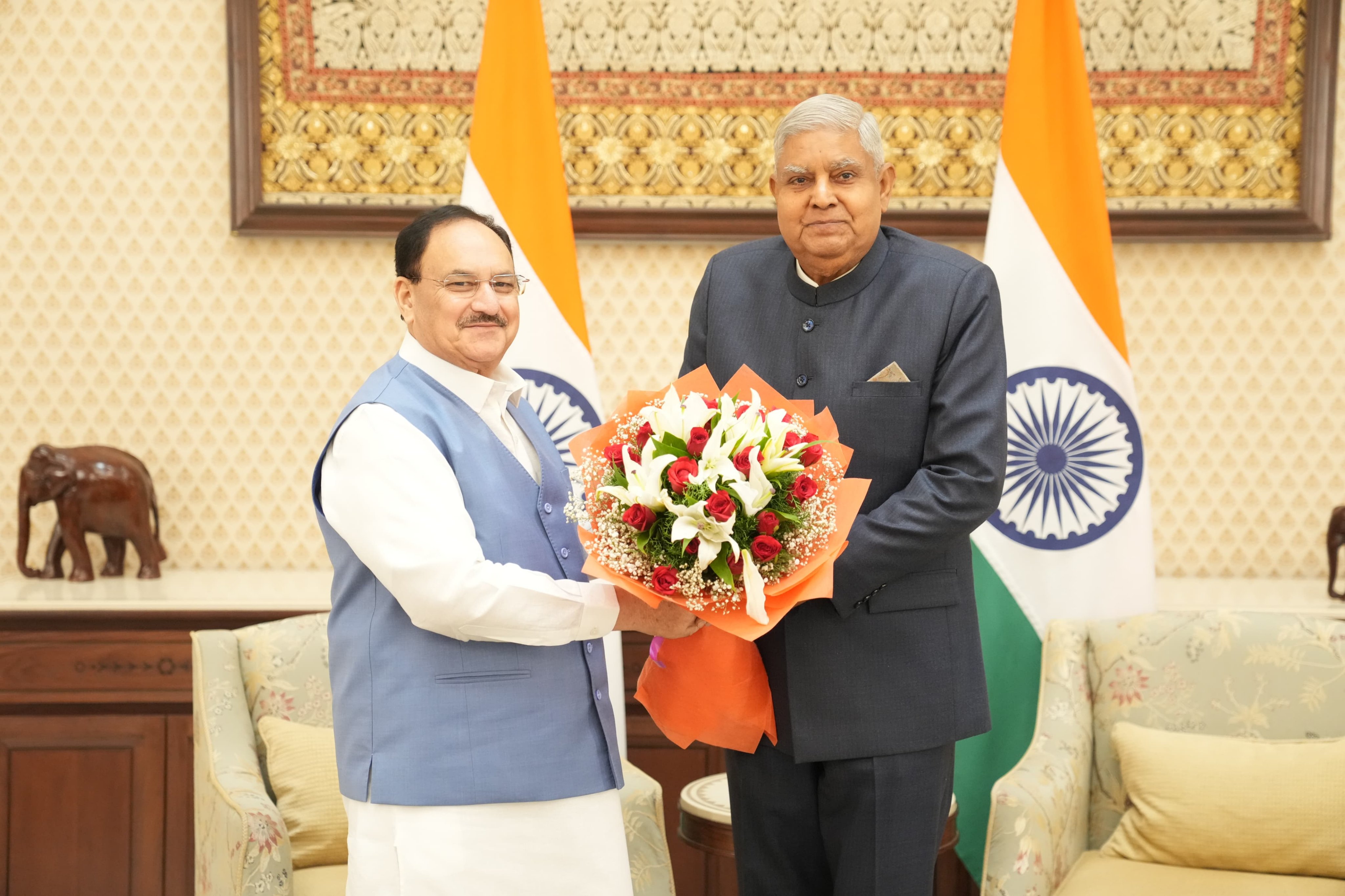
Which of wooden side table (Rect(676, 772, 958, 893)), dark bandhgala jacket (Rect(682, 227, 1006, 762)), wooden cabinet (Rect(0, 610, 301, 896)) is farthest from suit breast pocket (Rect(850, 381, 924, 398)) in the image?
wooden cabinet (Rect(0, 610, 301, 896))

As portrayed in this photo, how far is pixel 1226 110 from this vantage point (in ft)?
11.2

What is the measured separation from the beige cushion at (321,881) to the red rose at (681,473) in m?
1.42

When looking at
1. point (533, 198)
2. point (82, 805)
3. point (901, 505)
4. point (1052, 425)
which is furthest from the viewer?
point (82, 805)

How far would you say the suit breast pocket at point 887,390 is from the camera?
5.83 ft

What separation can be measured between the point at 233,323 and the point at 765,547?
8.51ft

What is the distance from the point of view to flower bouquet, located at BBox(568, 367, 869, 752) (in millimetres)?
1496

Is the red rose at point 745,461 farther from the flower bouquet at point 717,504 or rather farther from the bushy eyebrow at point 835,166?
the bushy eyebrow at point 835,166

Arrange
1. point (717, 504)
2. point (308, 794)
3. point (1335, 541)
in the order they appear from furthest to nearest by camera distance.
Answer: point (1335, 541), point (308, 794), point (717, 504)

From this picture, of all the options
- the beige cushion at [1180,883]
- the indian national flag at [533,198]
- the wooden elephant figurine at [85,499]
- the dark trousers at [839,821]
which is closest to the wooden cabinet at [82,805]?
the wooden elephant figurine at [85,499]

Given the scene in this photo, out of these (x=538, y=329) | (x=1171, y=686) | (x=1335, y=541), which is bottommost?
(x=1171, y=686)

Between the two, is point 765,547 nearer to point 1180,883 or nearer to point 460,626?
point 460,626

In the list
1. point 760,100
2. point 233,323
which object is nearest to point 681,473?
point 760,100

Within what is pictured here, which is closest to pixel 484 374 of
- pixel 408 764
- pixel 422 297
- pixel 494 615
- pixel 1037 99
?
pixel 422 297

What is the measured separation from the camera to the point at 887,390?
1.79 m
